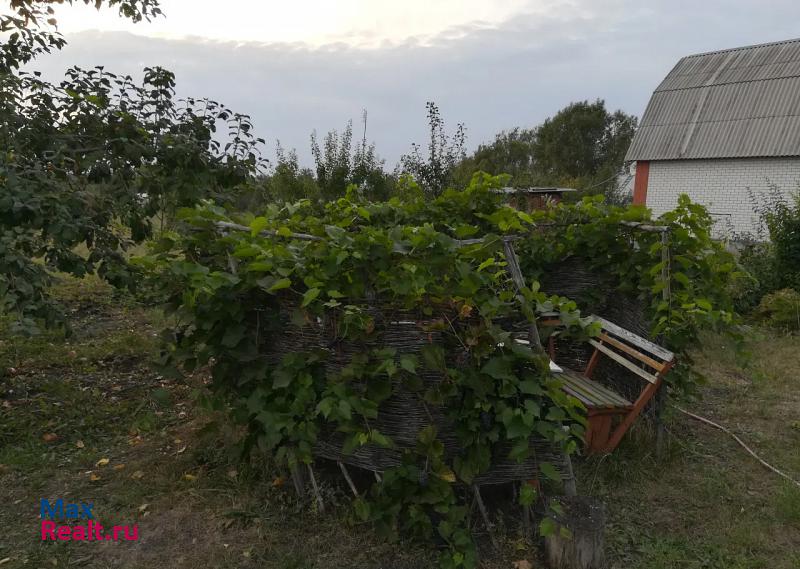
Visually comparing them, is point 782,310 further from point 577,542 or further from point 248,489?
point 248,489

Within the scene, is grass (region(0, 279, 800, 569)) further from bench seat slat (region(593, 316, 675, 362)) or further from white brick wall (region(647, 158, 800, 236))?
white brick wall (region(647, 158, 800, 236))

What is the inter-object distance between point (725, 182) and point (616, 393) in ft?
48.8

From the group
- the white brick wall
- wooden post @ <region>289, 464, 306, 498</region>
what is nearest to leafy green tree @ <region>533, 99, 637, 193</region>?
the white brick wall

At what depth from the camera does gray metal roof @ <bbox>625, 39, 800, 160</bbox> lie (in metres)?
15.6

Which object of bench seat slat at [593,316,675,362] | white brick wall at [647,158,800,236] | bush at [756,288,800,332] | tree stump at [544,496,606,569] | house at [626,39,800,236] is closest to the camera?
tree stump at [544,496,606,569]

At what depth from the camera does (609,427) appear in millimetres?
3801

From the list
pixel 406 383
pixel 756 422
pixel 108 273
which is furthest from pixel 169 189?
pixel 756 422

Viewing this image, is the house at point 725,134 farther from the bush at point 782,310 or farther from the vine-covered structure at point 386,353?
the vine-covered structure at point 386,353

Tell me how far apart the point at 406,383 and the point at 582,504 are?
111 cm

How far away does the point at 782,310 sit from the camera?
8.10 m

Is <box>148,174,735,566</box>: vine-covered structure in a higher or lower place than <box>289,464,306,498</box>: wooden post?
higher

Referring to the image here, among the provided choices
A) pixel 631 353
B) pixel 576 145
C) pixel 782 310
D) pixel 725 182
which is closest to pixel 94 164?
pixel 631 353

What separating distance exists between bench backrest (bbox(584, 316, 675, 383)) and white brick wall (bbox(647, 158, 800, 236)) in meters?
12.3

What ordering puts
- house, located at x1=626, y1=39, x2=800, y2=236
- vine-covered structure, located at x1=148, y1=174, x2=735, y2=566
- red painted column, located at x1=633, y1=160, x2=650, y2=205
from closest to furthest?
1. vine-covered structure, located at x1=148, y1=174, x2=735, y2=566
2. house, located at x1=626, y1=39, x2=800, y2=236
3. red painted column, located at x1=633, y1=160, x2=650, y2=205
